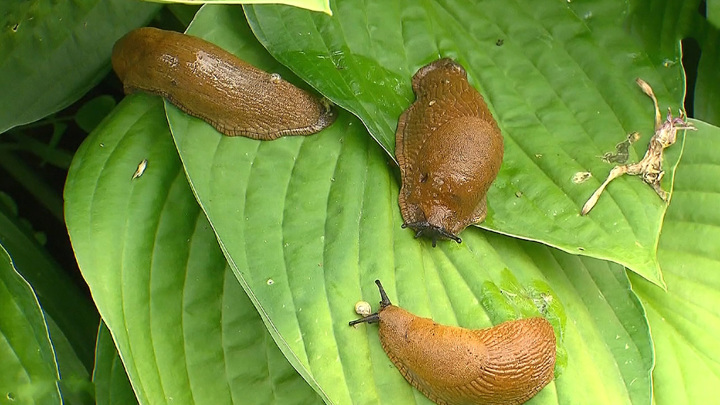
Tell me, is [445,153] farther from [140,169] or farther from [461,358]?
[140,169]

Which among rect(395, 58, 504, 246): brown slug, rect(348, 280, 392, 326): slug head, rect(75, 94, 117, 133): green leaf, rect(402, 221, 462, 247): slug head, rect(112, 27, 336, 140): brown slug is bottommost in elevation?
rect(348, 280, 392, 326): slug head

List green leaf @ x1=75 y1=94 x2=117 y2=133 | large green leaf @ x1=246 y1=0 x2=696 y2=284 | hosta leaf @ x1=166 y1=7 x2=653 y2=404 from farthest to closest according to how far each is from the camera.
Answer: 1. green leaf @ x1=75 y1=94 x2=117 y2=133
2. large green leaf @ x1=246 y1=0 x2=696 y2=284
3. hosta leaf @ x1=166 y1=7 x2=653 y2=404

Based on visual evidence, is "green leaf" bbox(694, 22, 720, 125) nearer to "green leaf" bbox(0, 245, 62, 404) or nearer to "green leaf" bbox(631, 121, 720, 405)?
"green leaf" bbox(631, 121, 720, 405)

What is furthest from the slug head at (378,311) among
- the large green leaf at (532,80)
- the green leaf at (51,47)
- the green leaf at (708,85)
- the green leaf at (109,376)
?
the green leaf at (708,85)

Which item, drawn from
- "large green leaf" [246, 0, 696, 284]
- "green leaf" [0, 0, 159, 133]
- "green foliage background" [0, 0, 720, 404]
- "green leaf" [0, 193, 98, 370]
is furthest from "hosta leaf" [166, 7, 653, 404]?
"green leaf" [0, 193, 98, 370]

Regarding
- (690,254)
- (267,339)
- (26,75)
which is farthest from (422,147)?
(26,75)

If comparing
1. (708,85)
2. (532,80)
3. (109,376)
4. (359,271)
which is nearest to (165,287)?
(109,376)
